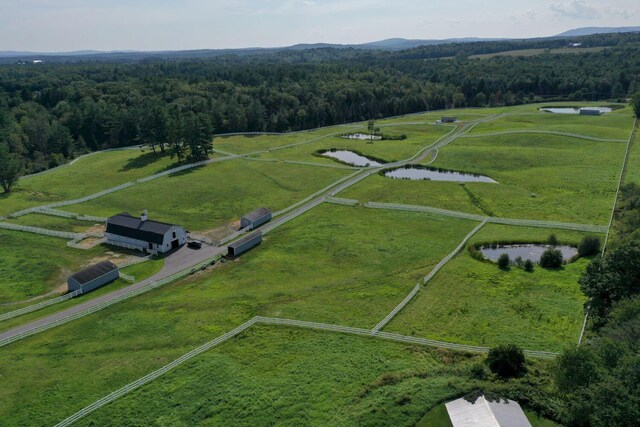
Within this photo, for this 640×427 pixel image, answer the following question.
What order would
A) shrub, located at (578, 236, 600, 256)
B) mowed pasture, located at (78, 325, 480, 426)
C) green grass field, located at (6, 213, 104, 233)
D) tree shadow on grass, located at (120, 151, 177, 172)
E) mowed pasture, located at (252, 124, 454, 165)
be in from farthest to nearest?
mowed pasture, located at (252, 124, 454, 165)
tree shadow on grass, located at (120, 151, 177, 172)
green grass field, located at (6, 213, 104, 233)
shrub, located at (578, 236, 600, 256)
mowed pasture, located at (78, 325, 480, 426)

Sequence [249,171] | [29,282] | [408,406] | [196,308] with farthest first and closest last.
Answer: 1. [249,171]
2. [29,282]
3. [196,308]
4. [408,406]

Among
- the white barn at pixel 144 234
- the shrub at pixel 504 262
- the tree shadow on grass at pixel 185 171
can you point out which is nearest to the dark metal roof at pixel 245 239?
the white barn at pixel 144 234

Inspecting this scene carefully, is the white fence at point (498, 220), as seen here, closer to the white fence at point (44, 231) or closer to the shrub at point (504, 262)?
the shrub at point (504, 262)

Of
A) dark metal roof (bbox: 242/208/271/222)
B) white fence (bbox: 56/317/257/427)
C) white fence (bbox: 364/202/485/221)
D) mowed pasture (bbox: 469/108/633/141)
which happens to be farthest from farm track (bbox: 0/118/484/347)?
mowed pasture (bbox: 469/108/633/141)

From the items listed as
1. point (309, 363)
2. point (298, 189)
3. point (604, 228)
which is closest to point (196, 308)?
point (309, 363)

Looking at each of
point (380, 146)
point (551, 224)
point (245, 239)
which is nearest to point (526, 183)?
point (551, 224)

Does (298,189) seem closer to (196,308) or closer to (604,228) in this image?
(196,308)

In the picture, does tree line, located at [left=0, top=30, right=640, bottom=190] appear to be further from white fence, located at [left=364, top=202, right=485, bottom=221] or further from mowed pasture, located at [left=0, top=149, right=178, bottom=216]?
white fence, located at [left=364, top=202, right=485, bottom=221]
